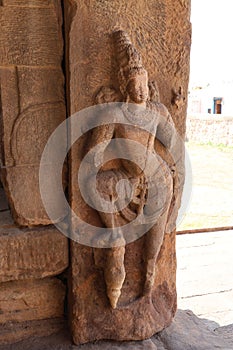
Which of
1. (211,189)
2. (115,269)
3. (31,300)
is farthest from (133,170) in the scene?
(211,189)

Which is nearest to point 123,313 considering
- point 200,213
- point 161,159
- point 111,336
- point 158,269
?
point 111,336

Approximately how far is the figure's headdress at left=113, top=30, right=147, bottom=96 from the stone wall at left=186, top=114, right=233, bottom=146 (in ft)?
40.4

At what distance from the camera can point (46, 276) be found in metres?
2.05

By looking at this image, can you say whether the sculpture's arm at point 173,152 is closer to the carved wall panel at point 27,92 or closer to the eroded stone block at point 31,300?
the carved wall panel at point 27,92

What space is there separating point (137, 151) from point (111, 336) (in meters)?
1.01

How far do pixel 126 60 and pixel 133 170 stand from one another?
1.72 ft

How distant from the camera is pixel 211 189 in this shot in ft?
25.5

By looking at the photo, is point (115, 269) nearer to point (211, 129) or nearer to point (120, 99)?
point (120, 99)

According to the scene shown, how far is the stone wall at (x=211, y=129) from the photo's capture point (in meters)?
13.9

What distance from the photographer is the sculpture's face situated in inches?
68.1

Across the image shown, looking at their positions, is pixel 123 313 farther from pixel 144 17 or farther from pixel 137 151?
pixel 144 17

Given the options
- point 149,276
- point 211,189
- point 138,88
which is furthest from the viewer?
point 211,189

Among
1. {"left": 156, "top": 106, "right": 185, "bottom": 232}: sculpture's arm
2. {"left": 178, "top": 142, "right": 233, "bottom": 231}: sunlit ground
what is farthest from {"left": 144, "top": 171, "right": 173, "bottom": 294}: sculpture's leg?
{"left": 178, "top": 142, "right": 233, "bottom": 231}: sunlit ground

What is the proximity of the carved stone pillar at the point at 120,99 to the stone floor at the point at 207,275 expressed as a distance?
3.25 feet
